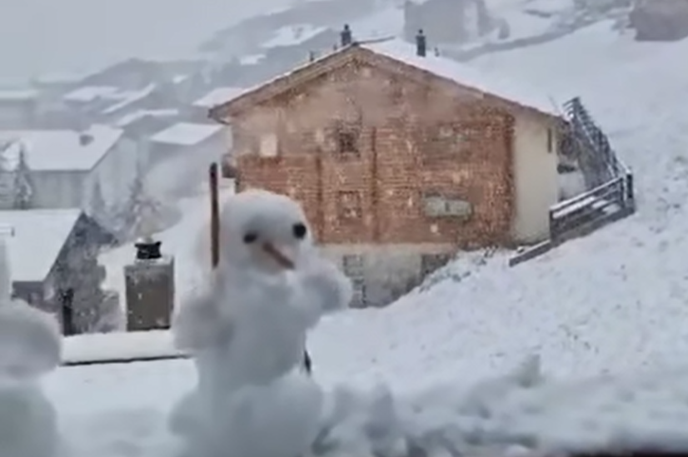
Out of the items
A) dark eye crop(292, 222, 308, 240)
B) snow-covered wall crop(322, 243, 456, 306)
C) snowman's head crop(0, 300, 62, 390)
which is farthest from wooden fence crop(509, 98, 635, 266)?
snowman's head crop(0, 300, 62, 390)

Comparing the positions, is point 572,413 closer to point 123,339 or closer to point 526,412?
point 526,412

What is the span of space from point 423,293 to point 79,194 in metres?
0.45

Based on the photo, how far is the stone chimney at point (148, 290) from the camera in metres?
1.42

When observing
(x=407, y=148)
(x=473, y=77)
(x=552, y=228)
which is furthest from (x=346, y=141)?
(x=552, y=228)

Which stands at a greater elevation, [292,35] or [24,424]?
[292,35]

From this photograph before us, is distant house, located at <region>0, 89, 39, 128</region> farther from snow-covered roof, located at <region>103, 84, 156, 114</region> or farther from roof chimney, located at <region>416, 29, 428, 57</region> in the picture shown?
roof chimney, located at <region>416, 29, 428, 57</region>

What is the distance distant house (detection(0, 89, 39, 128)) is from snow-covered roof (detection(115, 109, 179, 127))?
0.10 meters

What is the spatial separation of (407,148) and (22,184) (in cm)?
48

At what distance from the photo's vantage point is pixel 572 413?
1.28 meters

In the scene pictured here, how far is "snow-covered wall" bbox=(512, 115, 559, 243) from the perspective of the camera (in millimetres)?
1476

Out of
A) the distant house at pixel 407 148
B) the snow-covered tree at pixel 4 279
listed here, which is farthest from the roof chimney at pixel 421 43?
the snow-covered tree at pixel 4 279

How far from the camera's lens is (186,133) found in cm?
147

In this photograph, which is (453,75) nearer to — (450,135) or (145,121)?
(450,135)

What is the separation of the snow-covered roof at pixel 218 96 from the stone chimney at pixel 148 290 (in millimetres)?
186
